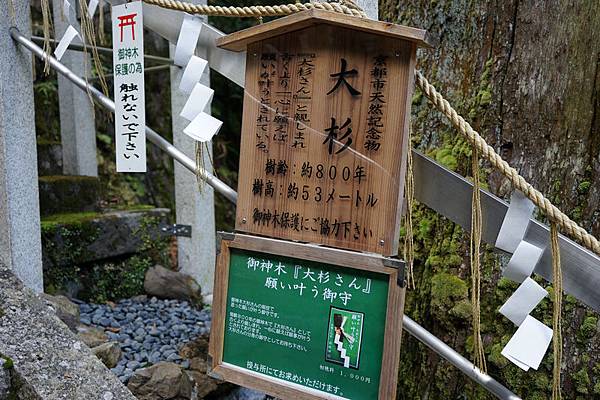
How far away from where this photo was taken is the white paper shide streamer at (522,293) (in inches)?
47.0

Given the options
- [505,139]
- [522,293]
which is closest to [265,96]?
[522,293]

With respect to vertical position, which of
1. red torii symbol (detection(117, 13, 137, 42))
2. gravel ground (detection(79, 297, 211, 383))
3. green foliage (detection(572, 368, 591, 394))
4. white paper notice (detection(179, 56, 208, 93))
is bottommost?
gravel ground (detection(79, 297, 211, 383))

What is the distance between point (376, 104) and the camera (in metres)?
1.26

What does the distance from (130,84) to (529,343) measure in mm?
1471

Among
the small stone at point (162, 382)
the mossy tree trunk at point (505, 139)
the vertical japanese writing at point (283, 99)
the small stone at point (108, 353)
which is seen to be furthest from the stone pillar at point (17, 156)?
the mossy tree trunk at point (505, 139)

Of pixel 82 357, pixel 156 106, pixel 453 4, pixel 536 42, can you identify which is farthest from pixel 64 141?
pixel 536 42

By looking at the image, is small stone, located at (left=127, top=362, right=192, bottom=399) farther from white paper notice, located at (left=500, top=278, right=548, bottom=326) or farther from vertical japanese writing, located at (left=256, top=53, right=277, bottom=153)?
white paper notice, located at (left=500, top=278, right=548, bottom=326)

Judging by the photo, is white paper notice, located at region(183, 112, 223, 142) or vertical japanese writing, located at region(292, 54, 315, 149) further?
white paper notice, located at region(183, 112, 223, 142)

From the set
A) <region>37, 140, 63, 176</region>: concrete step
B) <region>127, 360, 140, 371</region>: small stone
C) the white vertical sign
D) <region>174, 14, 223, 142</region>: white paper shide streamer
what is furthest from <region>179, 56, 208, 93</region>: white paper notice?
<region>37, 140, 63, 176</region>: concrete step

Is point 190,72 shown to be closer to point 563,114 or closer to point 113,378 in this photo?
point 113,378

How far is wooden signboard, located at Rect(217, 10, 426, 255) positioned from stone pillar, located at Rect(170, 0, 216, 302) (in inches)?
92.5

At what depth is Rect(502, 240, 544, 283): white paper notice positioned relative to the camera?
4.00 feet

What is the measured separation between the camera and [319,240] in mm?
1348

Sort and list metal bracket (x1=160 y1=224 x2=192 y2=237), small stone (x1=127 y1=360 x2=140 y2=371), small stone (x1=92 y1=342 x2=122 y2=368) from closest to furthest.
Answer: small stone (x1=92 y1=342 x2=122 y2=368)
small stone (x1=127 y1=360 x2=140 y2=371)
metal bracket (x1=160 y1=224 x2=192 y2=237)
